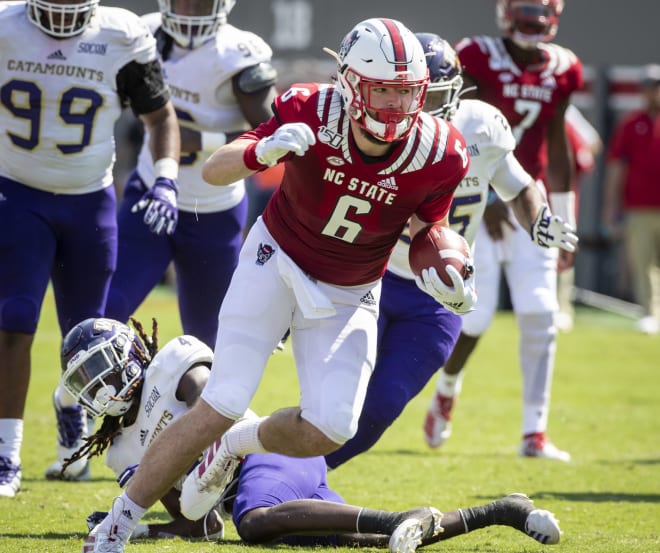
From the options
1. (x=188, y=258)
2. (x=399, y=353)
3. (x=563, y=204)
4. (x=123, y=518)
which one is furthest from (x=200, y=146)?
(x=123, y=518)

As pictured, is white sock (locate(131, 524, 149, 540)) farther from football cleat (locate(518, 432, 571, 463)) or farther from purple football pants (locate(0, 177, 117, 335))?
football cleat (locate(518, 432, 571, 463))

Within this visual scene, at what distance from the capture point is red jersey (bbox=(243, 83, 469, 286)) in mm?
3908

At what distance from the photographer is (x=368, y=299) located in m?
4.14

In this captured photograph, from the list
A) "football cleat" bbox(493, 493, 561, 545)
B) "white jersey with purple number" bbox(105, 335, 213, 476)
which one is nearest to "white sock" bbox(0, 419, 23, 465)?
"white jersey with purple number" bbox(105, 335, 213, 476)

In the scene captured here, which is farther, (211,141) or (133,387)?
(211,141)

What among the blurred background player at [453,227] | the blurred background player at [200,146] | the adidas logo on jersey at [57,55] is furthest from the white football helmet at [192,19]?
the blurred background player at [453,227]

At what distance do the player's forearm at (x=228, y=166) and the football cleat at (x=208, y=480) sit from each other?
0.88 m

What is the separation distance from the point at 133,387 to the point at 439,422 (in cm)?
271

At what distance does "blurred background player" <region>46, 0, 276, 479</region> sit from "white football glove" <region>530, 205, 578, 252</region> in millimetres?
1522

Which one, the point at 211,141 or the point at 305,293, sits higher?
the point at 305,293

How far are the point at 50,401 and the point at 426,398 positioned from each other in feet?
8.87

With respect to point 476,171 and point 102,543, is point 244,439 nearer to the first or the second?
point 102,543

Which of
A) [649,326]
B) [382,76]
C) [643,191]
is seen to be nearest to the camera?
[382,76]

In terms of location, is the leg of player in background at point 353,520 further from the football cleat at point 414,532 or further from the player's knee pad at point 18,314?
the player's knee pad at point 18,314
